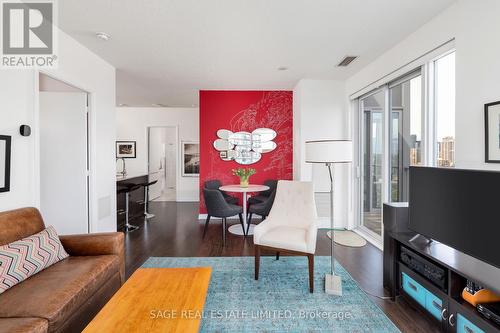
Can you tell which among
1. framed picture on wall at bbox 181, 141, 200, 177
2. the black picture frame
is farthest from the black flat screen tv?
framed picture on wall at bbox 181, 141, 200, 177

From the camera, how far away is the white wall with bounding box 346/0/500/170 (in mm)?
1911

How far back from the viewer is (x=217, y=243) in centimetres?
382

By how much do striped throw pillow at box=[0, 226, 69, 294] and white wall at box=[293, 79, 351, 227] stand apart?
367 cm

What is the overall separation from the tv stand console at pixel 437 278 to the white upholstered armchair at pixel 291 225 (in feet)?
2.43

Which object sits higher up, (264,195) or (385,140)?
(385,140)

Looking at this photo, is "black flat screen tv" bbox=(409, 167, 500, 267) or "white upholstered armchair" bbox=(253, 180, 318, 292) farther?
"white upholstered armchair" bbox=(253, 180, 318, 292)

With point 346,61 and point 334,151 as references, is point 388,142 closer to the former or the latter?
point 346,61

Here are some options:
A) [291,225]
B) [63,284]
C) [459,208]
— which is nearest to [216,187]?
[291,225]

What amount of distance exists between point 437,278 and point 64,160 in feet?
13.7

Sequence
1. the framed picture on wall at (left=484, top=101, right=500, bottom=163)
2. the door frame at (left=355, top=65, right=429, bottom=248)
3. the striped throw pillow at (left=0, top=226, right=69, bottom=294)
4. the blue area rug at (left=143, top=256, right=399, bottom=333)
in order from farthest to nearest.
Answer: the door frame at (left=355, top=65, right=429, bottom=248), the blue area rug at (left=143, top=256, right=399, bottom=333), the framed picture on wall at (left=484, top=101, right=500, bottom=163), the striped throw pillow at (left=0, top=226, right=69, bottom=294)

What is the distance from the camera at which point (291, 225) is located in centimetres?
310

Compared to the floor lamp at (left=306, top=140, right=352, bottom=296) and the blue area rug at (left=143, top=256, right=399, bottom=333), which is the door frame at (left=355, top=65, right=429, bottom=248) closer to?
the floor lamp at (left=306, top=140, right=352, bottom=296)

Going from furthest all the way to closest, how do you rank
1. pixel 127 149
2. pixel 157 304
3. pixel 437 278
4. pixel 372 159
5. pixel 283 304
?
pixel 127 149 < pixel 372 159 < pixel 283 304 < pixel 437 278 < pixel 157 304

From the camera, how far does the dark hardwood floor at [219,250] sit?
212 centimetres
